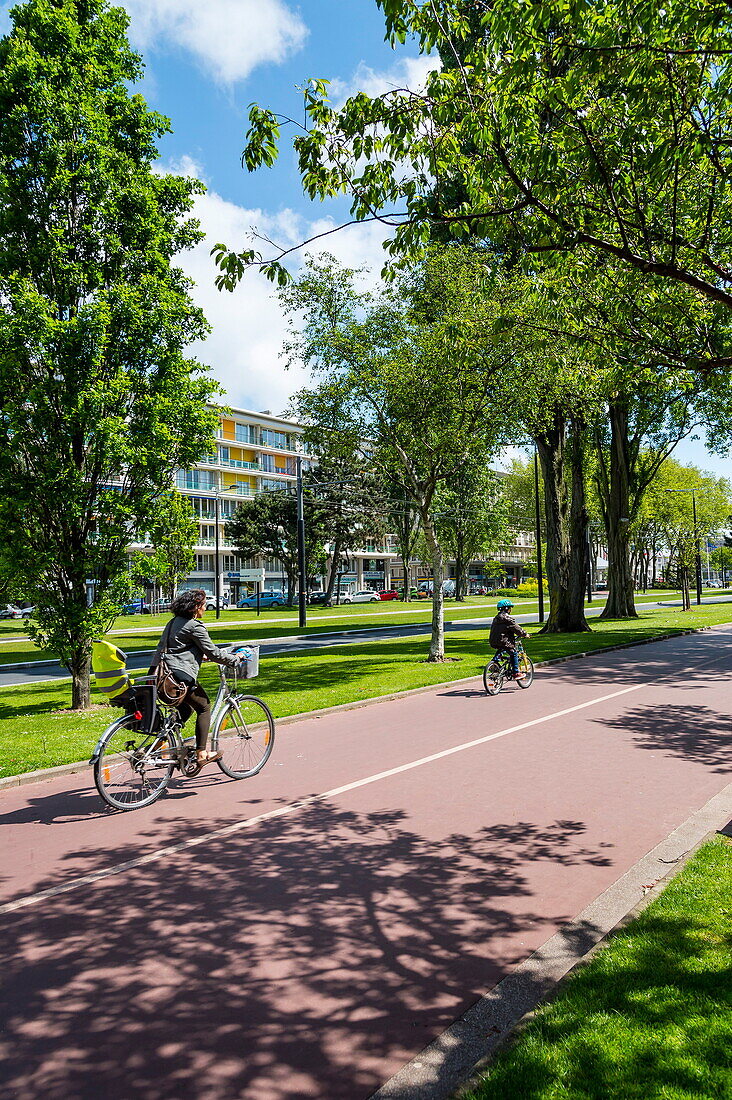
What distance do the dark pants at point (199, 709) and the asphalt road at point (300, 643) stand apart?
12322 millimetres

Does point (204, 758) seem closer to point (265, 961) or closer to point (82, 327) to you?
point (265, 961)

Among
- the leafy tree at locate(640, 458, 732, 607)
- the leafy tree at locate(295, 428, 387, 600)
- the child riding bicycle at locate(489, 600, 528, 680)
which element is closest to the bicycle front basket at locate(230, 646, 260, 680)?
the child riding bicycle at locate(489, 600, 528, 680)

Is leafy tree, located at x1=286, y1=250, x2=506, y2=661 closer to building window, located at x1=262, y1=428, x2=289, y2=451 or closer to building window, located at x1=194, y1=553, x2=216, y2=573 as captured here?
building window, located at x1=194, y1=553, x2=216, y2=573

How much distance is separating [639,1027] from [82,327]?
11389 mm

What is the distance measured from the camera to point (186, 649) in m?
7.08

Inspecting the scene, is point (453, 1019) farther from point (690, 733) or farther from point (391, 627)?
point (391, 627)

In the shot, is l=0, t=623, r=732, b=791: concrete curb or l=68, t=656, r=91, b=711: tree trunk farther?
l=68, t=656, r=91, b=711: tree trunk

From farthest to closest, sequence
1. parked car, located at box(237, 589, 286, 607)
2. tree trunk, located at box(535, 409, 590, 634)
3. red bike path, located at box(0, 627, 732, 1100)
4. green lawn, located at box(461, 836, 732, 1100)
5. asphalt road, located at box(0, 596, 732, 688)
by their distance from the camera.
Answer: parked car, located at box(237, 589, 286, 607)
tree trunk, located at box(535, 409, 590, 634)
asphalt road, located at box(0, 596, 732, 688)
red bike path, located at box(0, 627, 732, 1100)
green lawn, located at box(461, 836, 732, 1100)

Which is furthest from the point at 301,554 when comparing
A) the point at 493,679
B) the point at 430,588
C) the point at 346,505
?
the point at 430,588

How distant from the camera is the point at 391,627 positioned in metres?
38.1

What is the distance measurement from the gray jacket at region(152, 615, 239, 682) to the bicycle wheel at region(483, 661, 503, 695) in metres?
7.17

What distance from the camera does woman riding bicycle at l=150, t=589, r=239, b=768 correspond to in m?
6.97

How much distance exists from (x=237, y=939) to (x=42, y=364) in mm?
10018

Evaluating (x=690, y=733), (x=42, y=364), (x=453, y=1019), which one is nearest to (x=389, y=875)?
(x=453, y=1019)
